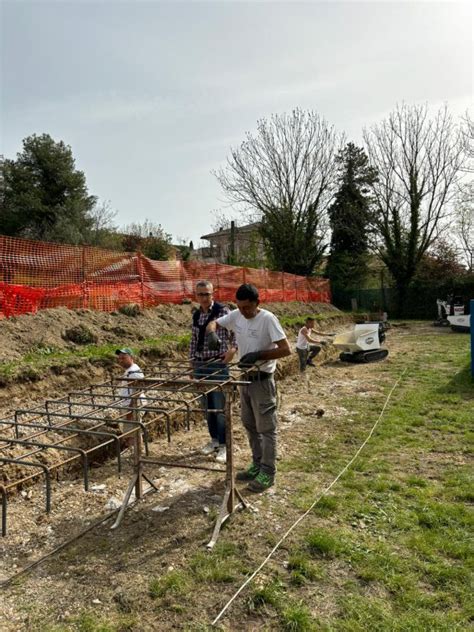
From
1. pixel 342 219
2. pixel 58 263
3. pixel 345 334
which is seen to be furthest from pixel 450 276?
pixel 58 263

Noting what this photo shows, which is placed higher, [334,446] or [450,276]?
[450,276]

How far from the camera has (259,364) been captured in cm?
389

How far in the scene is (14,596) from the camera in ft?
9.19

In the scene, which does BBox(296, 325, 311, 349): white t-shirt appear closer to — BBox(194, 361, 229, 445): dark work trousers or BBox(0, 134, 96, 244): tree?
BBox(194, 361, 229, 445): dark work trousers

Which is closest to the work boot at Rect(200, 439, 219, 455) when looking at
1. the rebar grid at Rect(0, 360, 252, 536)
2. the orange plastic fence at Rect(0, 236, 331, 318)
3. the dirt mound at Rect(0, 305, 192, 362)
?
the rebar grid at Rect(0, 360, 252, 536)

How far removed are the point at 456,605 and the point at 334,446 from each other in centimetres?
289

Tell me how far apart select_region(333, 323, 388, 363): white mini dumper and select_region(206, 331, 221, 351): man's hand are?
7963mm

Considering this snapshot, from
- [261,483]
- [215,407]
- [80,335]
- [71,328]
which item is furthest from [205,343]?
[71,328]

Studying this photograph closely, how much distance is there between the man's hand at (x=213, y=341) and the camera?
4879 mm

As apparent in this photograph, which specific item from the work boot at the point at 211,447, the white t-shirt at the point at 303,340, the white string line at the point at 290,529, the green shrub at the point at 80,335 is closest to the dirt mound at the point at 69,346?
the green shrub at the point at 80,335

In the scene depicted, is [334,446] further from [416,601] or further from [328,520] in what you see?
[416,601]

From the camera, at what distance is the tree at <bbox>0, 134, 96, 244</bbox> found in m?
25.2

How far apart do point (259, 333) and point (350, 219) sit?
2841 centimetres

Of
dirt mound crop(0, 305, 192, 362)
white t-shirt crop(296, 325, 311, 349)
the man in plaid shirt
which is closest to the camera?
the man in plaid shirt
